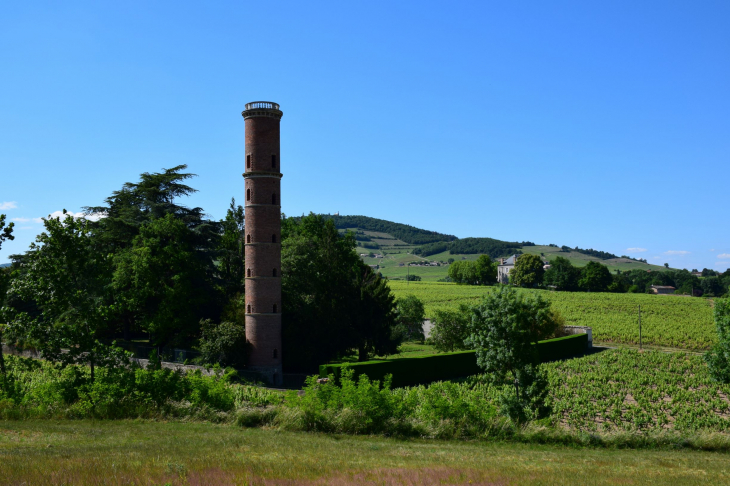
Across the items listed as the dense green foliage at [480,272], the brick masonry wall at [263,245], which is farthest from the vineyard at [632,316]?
the dense green foliage at [480,272]

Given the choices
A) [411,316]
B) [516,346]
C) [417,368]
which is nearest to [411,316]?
[411,316]

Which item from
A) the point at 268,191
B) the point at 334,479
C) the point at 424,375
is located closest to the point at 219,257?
the point at 268,191

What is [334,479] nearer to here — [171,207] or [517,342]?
[517,342]

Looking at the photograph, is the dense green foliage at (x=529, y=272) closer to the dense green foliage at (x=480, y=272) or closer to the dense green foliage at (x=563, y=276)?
the dense green foliage at (x=563, y=276)

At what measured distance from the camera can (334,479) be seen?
10039 millimetres

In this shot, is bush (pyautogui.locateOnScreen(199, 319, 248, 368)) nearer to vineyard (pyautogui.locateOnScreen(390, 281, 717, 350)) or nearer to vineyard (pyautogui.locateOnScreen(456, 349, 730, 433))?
vineyard (pyautogui.locateOnScreen(456, 349, 730, 433))

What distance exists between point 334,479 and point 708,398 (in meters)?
29.1

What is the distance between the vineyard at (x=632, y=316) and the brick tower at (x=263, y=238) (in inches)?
753

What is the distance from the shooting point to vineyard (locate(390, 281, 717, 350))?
56938 mm

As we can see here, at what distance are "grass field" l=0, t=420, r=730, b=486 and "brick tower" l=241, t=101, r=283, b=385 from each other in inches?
691

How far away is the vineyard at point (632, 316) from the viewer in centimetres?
5694

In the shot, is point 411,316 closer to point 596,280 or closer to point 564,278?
point 596,280

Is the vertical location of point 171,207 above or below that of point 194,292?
above

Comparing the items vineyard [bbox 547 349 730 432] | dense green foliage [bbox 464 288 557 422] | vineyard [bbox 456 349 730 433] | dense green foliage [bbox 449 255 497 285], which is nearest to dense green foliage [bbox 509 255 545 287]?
dense green foliage [bbox 449 255 497 285]
